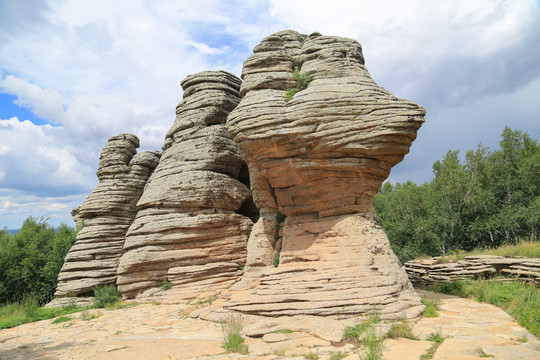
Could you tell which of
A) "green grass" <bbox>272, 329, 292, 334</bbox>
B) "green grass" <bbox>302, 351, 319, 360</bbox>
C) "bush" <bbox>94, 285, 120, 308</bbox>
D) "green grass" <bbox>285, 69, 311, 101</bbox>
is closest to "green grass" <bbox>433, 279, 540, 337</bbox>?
"green grass" <bbox>302, 351, 319, 360</bbox>

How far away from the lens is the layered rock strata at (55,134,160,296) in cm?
1947

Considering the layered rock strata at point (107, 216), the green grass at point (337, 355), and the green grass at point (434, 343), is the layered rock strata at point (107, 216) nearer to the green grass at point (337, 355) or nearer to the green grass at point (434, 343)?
the green grass at point (337, 355)

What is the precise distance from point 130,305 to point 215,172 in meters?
8.29

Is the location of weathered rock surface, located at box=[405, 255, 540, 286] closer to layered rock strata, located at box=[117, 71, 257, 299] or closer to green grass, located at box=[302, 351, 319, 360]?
layered rock strata, located at box=[117, 71, 257, 299]

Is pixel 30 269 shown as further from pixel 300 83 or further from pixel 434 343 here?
pixel 434 343

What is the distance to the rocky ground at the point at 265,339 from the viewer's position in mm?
6523

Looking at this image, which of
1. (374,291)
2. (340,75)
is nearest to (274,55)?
(340,75)

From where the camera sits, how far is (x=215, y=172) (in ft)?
61.2

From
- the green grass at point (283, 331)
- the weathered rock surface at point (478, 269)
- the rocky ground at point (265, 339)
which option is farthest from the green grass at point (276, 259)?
the weathered rock surface at point (478, 269)

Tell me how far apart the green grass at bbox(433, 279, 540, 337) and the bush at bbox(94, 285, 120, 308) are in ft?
54.6

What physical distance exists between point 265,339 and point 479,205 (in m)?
33.9

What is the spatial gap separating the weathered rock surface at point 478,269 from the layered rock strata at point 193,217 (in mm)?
10431

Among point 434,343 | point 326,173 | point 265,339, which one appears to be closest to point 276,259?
point 326,173

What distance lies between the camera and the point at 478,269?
51.0 ft
